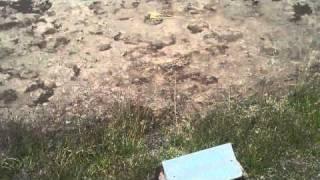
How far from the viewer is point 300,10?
15.3 feet

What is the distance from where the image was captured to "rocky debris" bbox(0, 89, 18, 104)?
3756 millimetres

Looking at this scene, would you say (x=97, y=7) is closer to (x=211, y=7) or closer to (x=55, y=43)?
(x=55, y=43)

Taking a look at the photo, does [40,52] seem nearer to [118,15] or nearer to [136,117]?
[118,15]

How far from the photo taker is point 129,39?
4.31 meters

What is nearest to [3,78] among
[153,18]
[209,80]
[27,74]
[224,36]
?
[27,74]

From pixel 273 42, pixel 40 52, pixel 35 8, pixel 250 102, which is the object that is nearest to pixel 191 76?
pixel 250 102

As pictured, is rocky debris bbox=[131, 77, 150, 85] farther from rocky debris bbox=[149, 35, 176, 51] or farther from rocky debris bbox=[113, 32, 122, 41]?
rocky debris bbox=[113, 32, 122, 41]

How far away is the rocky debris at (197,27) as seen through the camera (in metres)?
4.40

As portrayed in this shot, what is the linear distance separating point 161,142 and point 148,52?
0.93m

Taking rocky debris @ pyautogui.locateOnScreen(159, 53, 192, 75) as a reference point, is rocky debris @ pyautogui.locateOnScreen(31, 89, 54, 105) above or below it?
below

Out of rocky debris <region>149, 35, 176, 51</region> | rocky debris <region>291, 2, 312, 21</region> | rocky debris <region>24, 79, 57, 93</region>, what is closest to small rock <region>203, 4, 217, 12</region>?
rocky debris <region>149, 35, 176, 51</region>

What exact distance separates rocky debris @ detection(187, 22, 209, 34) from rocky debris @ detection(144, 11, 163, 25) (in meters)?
0.24

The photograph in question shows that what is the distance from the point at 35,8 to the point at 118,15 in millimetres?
676

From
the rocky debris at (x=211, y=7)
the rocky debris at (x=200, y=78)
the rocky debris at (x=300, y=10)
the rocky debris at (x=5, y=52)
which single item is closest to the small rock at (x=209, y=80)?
the rocky debris at (x=200, y=78)
